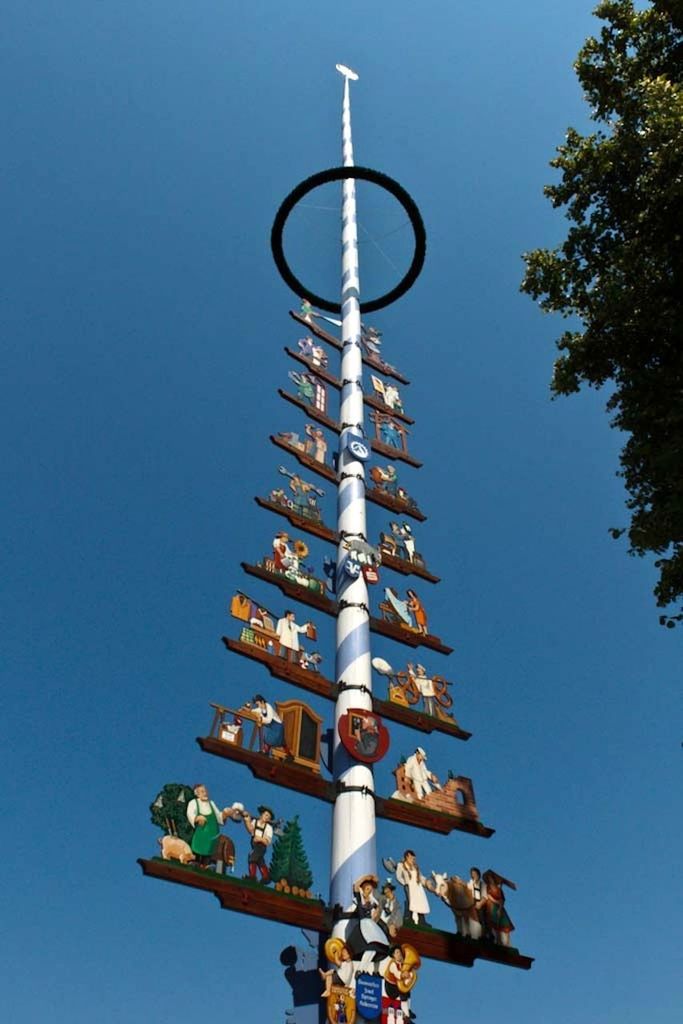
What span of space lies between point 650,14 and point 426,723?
10.7 m

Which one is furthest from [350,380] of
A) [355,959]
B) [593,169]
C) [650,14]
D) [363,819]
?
[355,959]

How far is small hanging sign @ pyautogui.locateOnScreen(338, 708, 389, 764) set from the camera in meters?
10.4

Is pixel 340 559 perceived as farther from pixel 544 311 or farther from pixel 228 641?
pixel 544 311

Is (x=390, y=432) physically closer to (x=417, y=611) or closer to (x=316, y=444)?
(x=316, y=444)

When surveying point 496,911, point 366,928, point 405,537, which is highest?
point 405,537

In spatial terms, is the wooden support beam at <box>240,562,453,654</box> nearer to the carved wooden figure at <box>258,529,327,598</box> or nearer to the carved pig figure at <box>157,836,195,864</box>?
the carved wooden figure at <box>258,529,327,598</box>

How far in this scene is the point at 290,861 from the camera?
9211 millimetres

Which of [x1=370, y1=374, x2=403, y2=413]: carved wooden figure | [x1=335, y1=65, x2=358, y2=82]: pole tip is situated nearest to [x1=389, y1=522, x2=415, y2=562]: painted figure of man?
[x1=370, y1=374, x2=403, y2=413]: carved wooden figure

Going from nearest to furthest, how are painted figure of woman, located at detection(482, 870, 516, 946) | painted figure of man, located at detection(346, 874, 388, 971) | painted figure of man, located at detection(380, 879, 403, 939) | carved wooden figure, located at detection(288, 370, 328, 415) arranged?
1. painted figure of man, located at detection(346, 874, 388, 971)
2. painted figure of man, located at detection(380, 879, 403, 939)
3. painted figure of woman, located at detection(482, 870, 516, 946)
4. carved wooden figure, located at detection(288, 370, 328, 415)

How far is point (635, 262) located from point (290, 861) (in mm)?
8702

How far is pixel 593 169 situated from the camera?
11.0 meters

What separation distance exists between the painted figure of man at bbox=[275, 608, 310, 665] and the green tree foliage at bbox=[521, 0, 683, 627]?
16.4 ft

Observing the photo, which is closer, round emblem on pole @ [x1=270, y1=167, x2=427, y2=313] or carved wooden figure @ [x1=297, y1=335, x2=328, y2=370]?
round emblem on pole @ [x1=270, y1=167, x2=427, y2=313]

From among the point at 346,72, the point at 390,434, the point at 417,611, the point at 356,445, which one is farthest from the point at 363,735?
the point at 346,72
